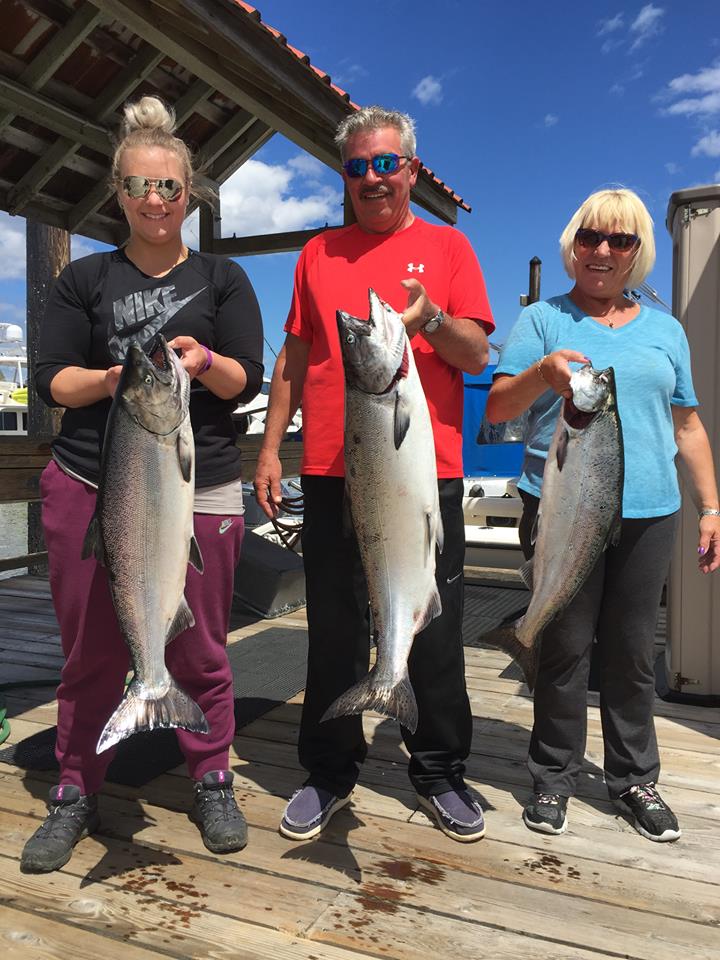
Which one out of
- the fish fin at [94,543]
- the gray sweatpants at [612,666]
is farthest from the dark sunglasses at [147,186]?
the gray sweatpants at [612,666]

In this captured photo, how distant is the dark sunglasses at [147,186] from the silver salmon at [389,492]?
80 cm

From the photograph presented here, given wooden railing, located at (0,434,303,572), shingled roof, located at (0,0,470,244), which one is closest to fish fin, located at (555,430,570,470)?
shingled roof, located at (0,0,470,244)

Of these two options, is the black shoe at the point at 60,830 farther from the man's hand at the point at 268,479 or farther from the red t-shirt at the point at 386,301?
the red t-shirt at the point at 386,301

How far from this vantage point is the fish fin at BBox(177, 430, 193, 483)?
2248 millimetres

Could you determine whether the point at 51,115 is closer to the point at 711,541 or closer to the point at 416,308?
the point at 416,308

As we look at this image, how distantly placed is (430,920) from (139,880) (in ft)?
3.21

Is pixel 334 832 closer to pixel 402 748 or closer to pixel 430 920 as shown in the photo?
pixel 430 920

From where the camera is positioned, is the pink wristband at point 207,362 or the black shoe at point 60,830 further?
the black shoe at point 60,830

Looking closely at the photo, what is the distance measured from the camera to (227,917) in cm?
234

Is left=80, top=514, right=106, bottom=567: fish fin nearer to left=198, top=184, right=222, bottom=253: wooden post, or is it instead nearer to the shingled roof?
the shingled roof

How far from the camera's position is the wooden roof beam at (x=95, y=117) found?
5281 millimetres

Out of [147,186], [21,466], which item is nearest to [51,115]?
[21,466]

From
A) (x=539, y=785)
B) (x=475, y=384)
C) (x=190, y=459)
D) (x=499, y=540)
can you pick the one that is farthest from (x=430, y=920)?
(x=475, y=384)

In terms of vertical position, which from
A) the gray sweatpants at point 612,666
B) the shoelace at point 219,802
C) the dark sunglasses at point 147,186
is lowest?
the shoelace at point 219,802
